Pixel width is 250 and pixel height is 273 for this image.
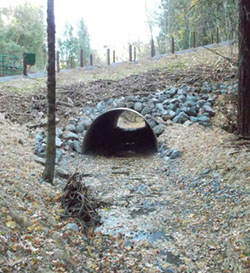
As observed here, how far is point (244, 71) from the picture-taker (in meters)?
7.86

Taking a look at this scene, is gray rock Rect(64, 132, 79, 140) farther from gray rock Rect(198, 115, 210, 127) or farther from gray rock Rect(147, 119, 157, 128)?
gray rock Rect(198, 115, 210, 127)

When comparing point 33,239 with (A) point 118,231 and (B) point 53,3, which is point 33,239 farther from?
(B) point 53,3

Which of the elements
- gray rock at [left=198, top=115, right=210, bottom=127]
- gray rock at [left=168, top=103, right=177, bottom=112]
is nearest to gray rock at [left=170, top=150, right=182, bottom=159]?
gray rock at [left=198, top=115, right=210, bottom=127]

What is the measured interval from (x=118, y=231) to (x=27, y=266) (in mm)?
2354

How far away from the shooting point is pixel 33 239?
167 inches

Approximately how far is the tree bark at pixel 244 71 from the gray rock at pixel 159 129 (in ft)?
11.0

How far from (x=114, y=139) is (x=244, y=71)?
8275 mm

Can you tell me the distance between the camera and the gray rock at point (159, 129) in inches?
439

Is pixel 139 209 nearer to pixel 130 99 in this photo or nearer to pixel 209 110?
pixel 209 110

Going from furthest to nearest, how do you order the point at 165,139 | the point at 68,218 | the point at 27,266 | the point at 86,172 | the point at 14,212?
1. the point at 165,139
2. the point at 86,172
3. the point at 68,218
4. the point at 14,212
5. the point at 27,266

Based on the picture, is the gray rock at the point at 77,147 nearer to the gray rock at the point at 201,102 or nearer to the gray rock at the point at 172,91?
the gray rock at the point at 172,91

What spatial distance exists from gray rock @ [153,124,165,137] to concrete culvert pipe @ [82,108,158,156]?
0.13 meters

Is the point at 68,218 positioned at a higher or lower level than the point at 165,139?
lower

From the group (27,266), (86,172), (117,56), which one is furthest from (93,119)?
(117,56)
